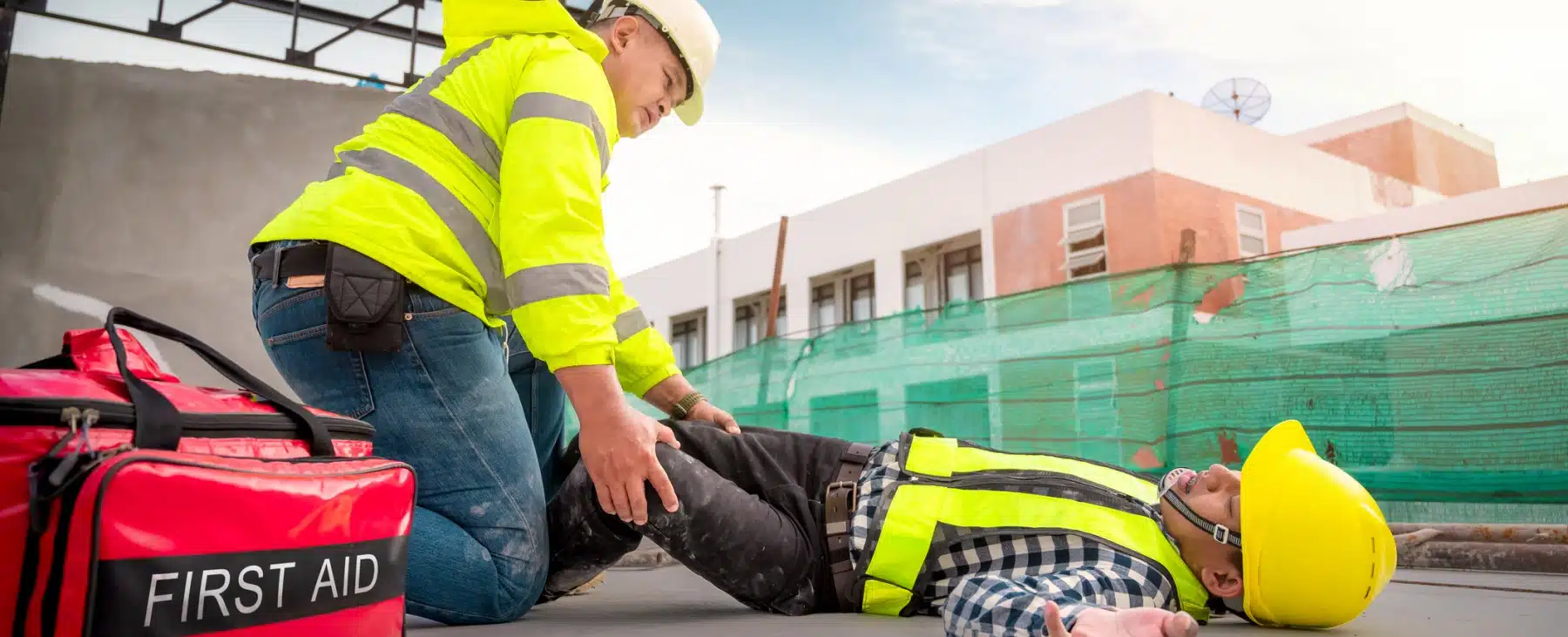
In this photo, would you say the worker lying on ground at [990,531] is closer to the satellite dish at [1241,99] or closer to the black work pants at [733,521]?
the black work pants at [733,521]

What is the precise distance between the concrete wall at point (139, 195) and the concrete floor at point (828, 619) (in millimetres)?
5312

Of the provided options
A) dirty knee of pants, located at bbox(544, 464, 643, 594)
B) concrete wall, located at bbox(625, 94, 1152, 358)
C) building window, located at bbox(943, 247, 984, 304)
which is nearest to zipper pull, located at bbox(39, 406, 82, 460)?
dirty knee of pants, located at bbox(544, 464, 643, 594)

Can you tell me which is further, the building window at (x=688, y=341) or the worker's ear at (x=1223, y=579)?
the building window at (x=688, y=341)

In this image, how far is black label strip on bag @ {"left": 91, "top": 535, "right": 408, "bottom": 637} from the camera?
38.8 inches

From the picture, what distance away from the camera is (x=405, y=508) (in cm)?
140

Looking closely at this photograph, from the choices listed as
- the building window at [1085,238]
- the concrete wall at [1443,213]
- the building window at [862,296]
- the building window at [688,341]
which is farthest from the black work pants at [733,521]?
the building window at [688,341]

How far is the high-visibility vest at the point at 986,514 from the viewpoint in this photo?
75.4 inches

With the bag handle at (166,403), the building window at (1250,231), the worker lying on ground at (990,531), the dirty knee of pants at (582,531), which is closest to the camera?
the bag handle at (166,403)

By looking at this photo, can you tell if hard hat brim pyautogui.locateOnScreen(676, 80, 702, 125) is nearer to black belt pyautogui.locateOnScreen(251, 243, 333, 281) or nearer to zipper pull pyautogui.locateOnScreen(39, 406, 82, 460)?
black belt pyautogui.locateOnScreen(251, 243, 333, 281)

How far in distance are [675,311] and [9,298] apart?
13.3 metres

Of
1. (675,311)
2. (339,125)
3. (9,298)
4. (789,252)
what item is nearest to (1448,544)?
(339,125)

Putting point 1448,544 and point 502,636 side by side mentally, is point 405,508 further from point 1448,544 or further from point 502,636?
point 1448,544

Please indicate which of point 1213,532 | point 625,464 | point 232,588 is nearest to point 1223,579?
point 1213,532

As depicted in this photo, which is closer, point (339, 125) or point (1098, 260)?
point (339, 125)
